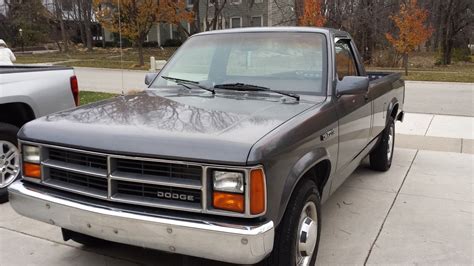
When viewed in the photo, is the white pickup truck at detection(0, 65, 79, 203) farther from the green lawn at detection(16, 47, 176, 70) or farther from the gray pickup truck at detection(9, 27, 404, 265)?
the green lawn at detection(16, 47, 176, 70)

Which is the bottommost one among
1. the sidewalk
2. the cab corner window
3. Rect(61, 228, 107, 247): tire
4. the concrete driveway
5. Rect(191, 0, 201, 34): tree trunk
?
the concrete driveway

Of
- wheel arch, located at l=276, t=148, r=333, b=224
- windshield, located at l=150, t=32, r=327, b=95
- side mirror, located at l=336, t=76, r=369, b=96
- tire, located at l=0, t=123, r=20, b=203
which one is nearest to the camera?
wheel arch, located at l=276, t=148, r=333, b=224

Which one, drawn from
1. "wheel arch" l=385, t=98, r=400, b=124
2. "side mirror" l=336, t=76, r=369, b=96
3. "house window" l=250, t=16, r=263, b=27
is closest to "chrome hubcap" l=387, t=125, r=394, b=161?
"wheel arch" l=385, t=98, r=400, b=124

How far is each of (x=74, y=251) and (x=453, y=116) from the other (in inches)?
351

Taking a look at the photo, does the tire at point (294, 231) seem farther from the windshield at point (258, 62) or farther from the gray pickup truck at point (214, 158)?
the windshield at point (258, 62)

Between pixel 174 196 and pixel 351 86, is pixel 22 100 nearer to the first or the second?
pixel 174 196

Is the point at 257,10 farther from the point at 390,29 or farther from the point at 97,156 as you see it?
the point at 97,156

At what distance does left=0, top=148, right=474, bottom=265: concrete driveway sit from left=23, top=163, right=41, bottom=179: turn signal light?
823mm

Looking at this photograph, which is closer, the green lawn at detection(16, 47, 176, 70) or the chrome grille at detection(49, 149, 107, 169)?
the chrome grille at detection(49, 149, 107, 169)

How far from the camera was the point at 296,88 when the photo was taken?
3.86 metres

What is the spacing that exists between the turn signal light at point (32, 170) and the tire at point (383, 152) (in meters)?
4.05

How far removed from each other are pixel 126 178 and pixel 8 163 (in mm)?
2780

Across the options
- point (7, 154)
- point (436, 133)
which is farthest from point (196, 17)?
point (7, 154)

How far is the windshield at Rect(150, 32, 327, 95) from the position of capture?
3928 mm
